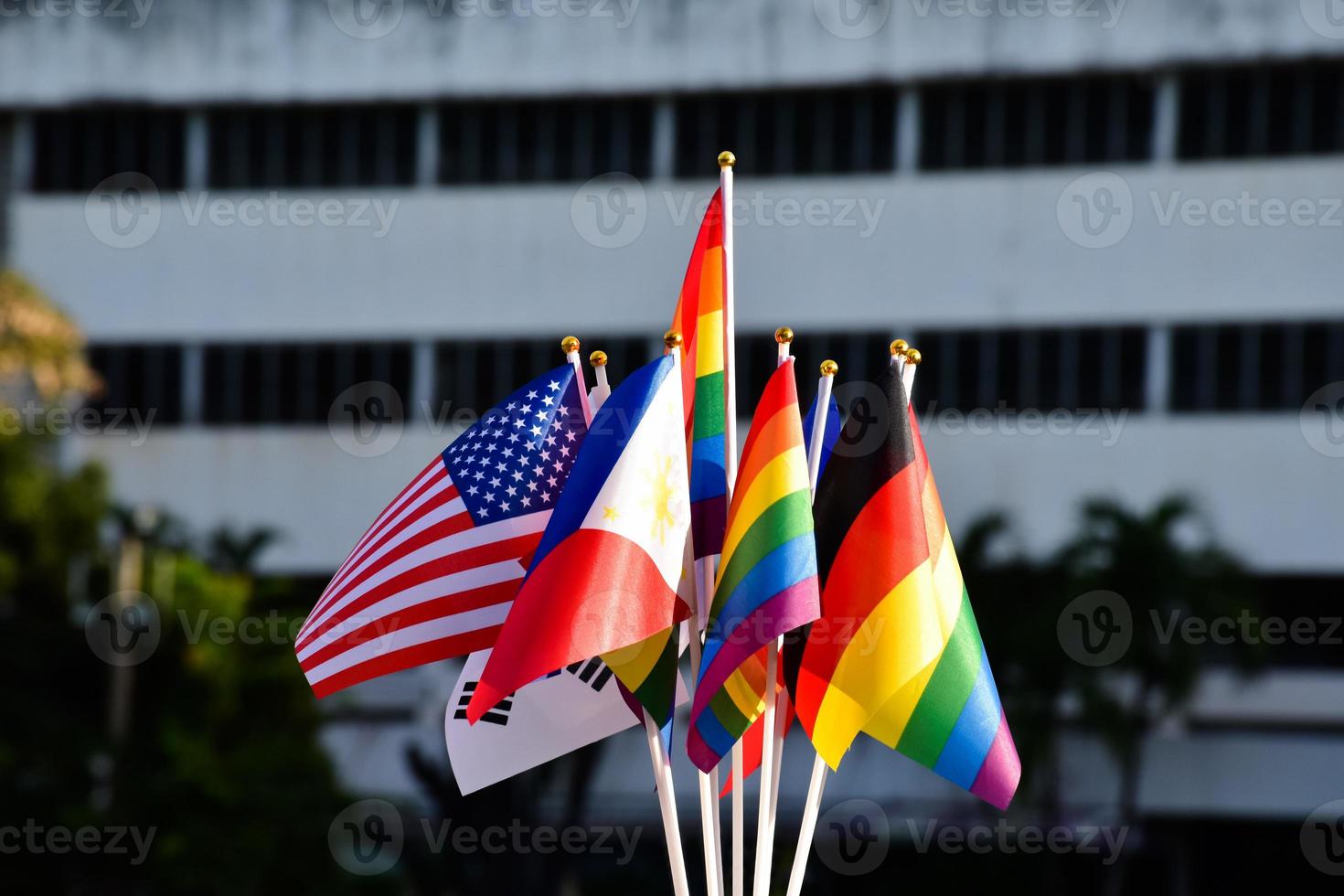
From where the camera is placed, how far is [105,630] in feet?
90.0

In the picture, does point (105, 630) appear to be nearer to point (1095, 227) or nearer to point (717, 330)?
point (1095, 227)

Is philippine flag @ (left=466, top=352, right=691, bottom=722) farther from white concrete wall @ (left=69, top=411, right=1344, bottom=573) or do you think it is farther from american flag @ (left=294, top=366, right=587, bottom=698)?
white concrete wall @ (left=69, top=411, right=1344, bottom=573)

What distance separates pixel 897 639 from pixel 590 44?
995 inches

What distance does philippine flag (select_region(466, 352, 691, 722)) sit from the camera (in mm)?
8156

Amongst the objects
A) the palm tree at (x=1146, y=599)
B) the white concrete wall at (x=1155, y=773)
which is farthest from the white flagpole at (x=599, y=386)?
the white concrete wall at (x=1155, y=773)

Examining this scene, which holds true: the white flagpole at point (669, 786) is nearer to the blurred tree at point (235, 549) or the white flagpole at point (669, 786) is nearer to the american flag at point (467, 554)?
the american flag at point (467, 554)

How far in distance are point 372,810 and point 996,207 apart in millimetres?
13405

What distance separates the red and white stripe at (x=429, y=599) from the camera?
29.3ft

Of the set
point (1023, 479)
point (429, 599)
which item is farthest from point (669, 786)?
point (1023, 479)

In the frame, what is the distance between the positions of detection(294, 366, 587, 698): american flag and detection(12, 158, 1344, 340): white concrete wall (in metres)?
22.8

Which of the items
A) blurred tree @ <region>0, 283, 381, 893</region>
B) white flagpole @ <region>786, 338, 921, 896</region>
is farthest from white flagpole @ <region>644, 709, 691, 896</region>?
blurred tree @ <region>0, 283, 381, 893</region>

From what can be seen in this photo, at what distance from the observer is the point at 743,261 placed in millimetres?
32031

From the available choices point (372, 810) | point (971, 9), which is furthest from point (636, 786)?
point (971, 9)

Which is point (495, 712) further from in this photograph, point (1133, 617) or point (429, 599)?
point (1133, 617)
